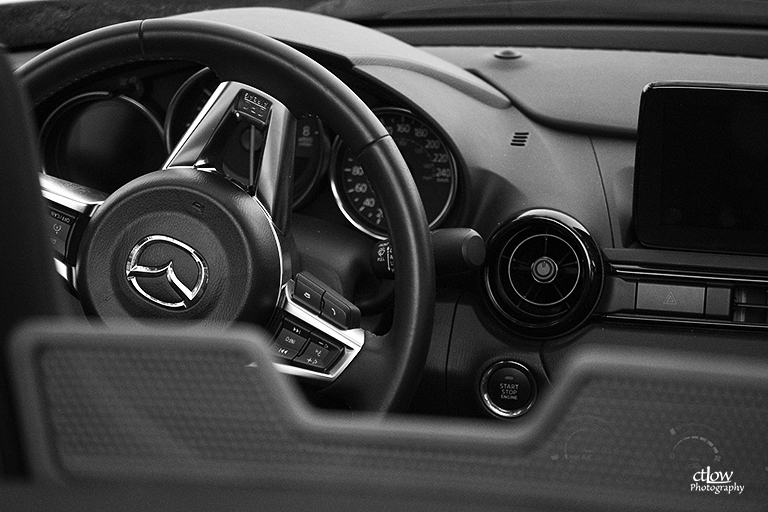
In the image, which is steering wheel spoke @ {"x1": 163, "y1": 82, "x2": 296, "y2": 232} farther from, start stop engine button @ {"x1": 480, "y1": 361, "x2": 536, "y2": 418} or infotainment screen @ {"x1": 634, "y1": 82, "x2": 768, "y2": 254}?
infotainment screen @ {"x1": 634, "y1": 82, "x2": 768, "y2": 254}

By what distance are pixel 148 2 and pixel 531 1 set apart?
2.77 feet

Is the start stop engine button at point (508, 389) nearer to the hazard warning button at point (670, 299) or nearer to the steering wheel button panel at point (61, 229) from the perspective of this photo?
the hazard warning button at point (670, 299)

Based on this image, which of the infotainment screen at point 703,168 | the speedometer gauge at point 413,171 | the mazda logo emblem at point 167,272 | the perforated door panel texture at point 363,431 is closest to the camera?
the perforated door panel texture at point 363,431

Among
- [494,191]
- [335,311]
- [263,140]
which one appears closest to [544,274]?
[494,191]

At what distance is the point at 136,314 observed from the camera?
1.51 meters

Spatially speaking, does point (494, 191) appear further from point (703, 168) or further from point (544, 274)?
point (703, 168)

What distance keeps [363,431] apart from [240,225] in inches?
37.9

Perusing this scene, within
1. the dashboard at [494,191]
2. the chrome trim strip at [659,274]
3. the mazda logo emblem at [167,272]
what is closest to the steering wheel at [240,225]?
the mazda logo emblem at [167,272]

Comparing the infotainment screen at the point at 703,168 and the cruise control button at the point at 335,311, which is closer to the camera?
the cruise control button at the point at 335,311

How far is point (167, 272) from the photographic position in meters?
1.48

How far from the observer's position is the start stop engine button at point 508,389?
1.95m

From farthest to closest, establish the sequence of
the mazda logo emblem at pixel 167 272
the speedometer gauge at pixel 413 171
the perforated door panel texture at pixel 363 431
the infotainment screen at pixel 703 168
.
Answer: the speedometer gauge at pixel 413 171 → the infotainment screen at pixel 703 168 → the mazda logo emblem at pixel 167 272 → the perforated door panel texture at pixel 363 431

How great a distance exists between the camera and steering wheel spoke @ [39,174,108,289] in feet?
5.11

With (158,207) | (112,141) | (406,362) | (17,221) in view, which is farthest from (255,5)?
(17,221)
